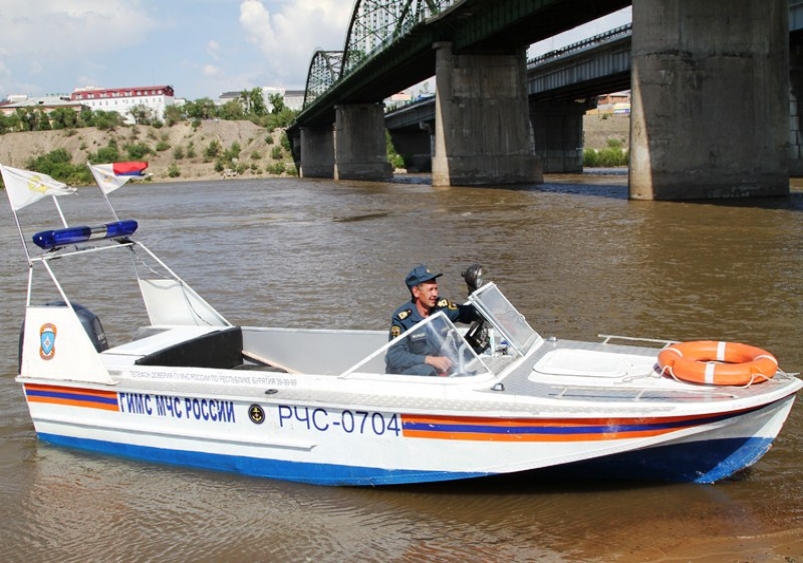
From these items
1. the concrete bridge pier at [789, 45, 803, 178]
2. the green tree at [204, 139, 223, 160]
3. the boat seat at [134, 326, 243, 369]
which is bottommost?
the boat seat at [134, 326, 243, 369]

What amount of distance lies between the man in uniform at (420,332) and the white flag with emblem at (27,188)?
2995 millimetres

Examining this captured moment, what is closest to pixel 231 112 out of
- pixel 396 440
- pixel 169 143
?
pixel 169 143

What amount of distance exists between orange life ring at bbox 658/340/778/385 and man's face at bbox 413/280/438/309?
1664 mm

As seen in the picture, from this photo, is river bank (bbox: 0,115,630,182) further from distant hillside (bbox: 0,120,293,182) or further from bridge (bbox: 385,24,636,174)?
bridge (bbox: 385,24,636,174)

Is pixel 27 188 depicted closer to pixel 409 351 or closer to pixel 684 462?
pixel 409 351

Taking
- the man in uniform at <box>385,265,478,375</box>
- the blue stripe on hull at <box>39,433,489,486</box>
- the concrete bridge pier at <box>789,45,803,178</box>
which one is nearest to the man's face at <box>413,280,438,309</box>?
the man in uniform at <box>385,265,478,375</box>

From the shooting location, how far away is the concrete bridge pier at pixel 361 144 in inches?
2997

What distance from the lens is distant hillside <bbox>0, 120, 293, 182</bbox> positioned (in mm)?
113438

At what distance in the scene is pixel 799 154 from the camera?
48.2 m

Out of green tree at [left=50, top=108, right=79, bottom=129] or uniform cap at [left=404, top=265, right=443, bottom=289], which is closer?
uniform cap at [left=404, top=265, right=443, bottom=289]

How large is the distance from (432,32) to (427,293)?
44323mm

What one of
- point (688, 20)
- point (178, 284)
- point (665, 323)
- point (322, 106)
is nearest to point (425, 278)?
point (178, 284)

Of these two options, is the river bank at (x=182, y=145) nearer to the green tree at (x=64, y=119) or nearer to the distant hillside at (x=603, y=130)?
the distant hillside at (x=603, y=130)

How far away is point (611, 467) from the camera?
5562 mm
